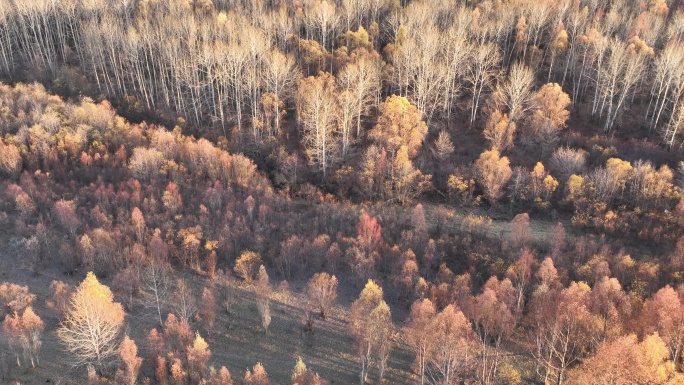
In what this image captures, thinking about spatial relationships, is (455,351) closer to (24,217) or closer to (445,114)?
(24,217)

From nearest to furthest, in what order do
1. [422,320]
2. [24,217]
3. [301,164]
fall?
[422,320] → [24,217] → [301,164]

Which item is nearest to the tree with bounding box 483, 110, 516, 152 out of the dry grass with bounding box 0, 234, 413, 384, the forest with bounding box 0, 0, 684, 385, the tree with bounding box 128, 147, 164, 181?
the forest with bounding box 0, 0, 684, 385

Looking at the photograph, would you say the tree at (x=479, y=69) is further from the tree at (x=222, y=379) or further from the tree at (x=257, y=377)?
the tree at (x=222, y=379)

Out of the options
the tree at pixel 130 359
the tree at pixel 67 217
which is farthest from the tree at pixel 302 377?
the tree at pixel 67 217

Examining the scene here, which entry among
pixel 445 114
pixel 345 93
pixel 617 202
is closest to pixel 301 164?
pixel 345 93

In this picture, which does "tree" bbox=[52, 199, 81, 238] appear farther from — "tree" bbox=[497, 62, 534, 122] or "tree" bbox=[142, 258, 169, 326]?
"tree" bbox=[497, 62, 534, 122]

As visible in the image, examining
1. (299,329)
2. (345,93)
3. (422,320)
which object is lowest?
(299,329)
